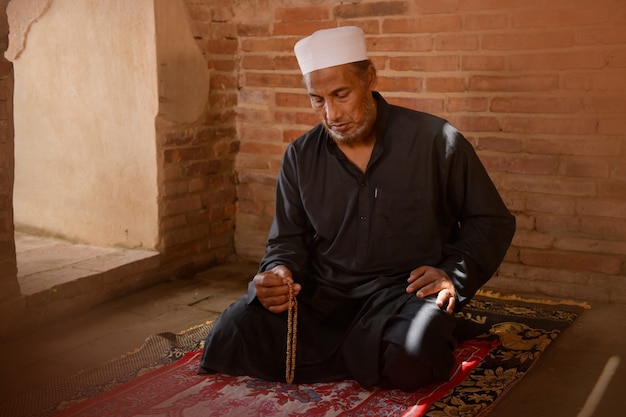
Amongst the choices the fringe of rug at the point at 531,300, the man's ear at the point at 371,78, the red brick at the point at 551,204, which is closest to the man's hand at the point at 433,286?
the man's ear at the point at 371,78

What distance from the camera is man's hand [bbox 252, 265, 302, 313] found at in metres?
3.06

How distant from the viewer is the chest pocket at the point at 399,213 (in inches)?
123

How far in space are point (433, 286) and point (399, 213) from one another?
33 centimetres

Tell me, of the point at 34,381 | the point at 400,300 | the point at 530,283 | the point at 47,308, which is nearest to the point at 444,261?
the point at 400,300

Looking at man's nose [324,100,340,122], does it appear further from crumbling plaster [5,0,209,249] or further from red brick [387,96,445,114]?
crumbling plaster [5,0,209,249]

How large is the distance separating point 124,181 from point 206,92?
730 millimetres

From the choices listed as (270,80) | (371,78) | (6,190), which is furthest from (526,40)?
(6,190)

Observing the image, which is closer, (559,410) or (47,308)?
(559,410)

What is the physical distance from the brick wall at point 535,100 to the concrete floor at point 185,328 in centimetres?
38

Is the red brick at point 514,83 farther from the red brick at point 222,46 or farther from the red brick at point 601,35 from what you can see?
the red brick at point 222,46

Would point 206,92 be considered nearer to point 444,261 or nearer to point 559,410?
point 444,261

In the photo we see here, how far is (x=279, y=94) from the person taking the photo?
16.0ft

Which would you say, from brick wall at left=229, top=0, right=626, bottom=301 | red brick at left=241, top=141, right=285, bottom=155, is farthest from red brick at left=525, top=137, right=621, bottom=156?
red brick at left=241, top=141, right=285, bottom=155

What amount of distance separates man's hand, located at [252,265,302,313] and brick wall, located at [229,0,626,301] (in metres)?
1.67
